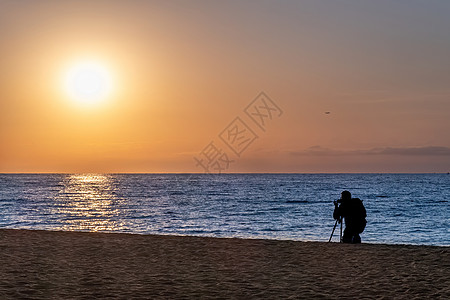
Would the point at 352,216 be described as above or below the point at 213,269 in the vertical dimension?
above

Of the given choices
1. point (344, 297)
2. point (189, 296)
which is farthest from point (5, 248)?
point (344, 297)

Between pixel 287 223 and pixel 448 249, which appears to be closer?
pixel 448 249

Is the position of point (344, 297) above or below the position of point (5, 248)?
below

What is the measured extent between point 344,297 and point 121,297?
9.93 feet

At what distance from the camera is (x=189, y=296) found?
25.5 feet

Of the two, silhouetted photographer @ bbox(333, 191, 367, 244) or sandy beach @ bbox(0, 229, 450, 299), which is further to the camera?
silhouetted photographer @ bbox(333, 191, 367, 244)

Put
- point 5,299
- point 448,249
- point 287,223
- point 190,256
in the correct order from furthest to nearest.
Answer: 1. point 287,223
2. point 448,249
3. point 190,256
4. point 5,299

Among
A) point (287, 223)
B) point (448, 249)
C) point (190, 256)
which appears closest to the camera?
point (190, 256)

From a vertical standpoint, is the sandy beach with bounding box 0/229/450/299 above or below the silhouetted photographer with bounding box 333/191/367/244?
below

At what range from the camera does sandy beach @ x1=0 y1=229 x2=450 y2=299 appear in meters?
8.09

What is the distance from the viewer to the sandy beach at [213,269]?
809cm

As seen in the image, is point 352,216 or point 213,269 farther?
point 352,216

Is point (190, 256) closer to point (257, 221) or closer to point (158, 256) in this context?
point (158, 256)

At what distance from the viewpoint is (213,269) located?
10016 mm
